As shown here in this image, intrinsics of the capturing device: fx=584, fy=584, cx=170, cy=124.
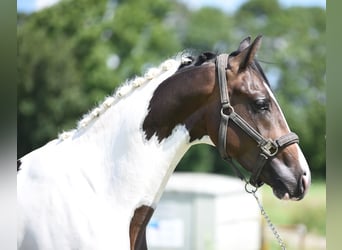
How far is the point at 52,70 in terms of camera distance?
999 inches

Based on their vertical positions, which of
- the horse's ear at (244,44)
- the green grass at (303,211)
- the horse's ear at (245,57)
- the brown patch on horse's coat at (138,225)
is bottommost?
the brown patch on horse's coat at (138,225)

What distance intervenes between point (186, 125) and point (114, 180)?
406 mm

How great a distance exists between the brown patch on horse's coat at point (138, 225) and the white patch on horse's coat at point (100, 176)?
0.08ft

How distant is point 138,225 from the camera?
8.29ft

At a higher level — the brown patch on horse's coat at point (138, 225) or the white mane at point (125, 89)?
the white mane at point (125, 89)

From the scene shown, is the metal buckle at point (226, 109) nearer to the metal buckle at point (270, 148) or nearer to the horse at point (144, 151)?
the horse at point (144, 151)

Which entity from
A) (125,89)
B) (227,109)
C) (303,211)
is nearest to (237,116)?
(227,109)

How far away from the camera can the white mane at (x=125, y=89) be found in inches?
107

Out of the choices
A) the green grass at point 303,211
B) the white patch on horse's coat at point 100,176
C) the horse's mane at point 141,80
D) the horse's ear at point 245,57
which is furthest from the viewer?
the green grass at point 303,211

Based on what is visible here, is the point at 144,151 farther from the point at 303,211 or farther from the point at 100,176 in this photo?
the point at 303,211

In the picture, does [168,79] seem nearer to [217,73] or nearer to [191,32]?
[217,73]

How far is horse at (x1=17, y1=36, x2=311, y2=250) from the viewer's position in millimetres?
2463

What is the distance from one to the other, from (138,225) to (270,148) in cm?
66

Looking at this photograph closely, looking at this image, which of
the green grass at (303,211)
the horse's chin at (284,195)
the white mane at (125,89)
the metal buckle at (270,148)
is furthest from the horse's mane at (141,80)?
the green grass at (303,211)
